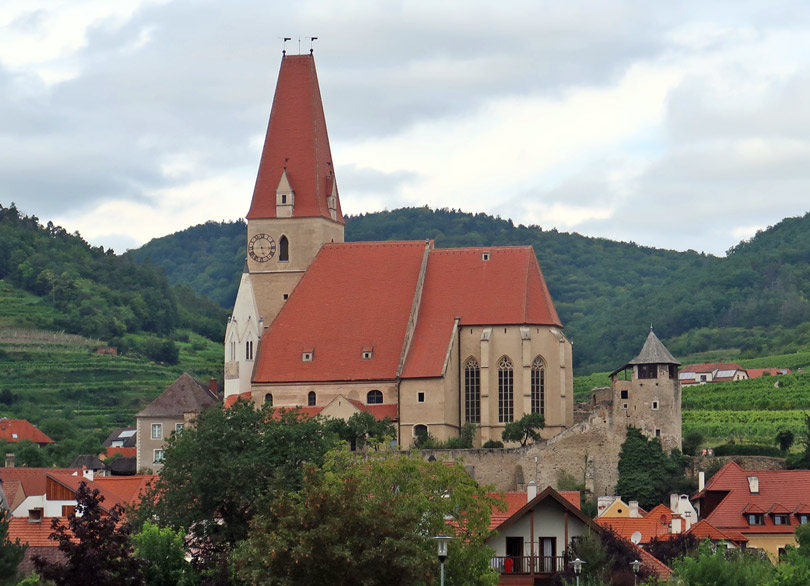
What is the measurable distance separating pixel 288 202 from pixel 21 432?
1380 inches

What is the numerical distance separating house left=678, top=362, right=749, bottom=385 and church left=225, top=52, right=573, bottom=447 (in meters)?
52.3

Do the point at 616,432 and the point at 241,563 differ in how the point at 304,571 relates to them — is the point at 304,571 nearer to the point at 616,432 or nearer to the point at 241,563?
the point at 241,563

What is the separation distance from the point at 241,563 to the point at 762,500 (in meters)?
30.3

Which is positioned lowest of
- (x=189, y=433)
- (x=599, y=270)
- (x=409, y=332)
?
(x=189, y=433)

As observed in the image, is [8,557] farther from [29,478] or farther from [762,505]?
[762,505]

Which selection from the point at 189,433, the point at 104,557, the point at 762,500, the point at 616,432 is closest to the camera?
the point at 104,557

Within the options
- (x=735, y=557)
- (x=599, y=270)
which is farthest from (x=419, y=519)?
(x=599, y=270)

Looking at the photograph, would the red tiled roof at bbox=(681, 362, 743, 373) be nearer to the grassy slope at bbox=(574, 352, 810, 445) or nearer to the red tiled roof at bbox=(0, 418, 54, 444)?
the grassy slope at bbox=(574, 352, 810, 445)

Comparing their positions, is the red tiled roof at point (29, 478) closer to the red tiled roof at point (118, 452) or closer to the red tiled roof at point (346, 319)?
the red tiled roof at point (346, 319)

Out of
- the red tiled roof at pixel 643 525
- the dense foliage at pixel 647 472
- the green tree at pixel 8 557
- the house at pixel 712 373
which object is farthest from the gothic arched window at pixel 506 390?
the house at pixel 712 373

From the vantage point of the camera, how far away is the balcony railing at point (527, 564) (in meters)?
49.8

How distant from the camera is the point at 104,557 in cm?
3938

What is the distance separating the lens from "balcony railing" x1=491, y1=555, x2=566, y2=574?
49844 millimetres

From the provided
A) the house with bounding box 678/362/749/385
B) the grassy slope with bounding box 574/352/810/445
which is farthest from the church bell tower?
the house with bounding box 678/362/749/385
